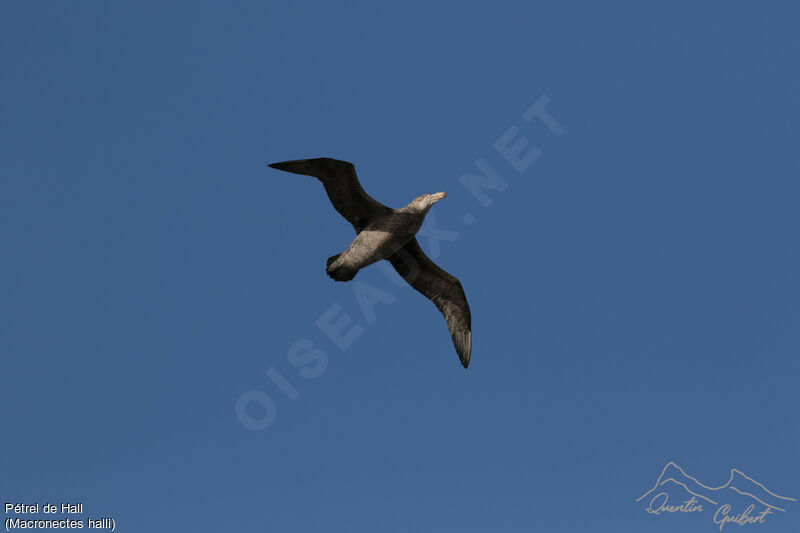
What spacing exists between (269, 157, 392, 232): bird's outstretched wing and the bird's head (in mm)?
544

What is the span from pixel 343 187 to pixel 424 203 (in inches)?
73.2

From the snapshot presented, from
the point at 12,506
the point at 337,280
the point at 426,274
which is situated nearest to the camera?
the point at 12,506

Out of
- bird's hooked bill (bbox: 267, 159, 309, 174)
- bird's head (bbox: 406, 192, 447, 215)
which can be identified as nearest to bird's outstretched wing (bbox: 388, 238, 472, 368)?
bird's head (bbox: 406, 192, 447, 215)

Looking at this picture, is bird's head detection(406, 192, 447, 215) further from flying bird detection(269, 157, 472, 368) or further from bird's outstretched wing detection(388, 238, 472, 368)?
bird's outstretched wing detection(388, 238, 472, 368)

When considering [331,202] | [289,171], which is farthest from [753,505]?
[289,171]

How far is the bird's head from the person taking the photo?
55.6 ft

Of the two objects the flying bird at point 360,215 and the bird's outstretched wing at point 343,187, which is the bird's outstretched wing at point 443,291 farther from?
the bird's outstretched wing at point 343,187

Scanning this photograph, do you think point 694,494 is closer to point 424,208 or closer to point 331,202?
point 424,208

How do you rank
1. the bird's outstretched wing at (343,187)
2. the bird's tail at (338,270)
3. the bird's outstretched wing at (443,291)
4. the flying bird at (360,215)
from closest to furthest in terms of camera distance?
the bird's outstretched wing at (343,187)
the flying bird at (360,215)
the bird's tail at (338,270)
the bird's outstretched wing at (443,291)

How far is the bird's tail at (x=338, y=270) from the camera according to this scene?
54.1 feet

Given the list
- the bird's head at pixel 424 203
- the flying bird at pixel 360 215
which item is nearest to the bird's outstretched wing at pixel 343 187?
the flying bird at pixel 360 215

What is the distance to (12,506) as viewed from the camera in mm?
15602

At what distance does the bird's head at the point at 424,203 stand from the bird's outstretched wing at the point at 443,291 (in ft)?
5.58

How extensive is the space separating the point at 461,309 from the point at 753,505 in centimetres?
808
